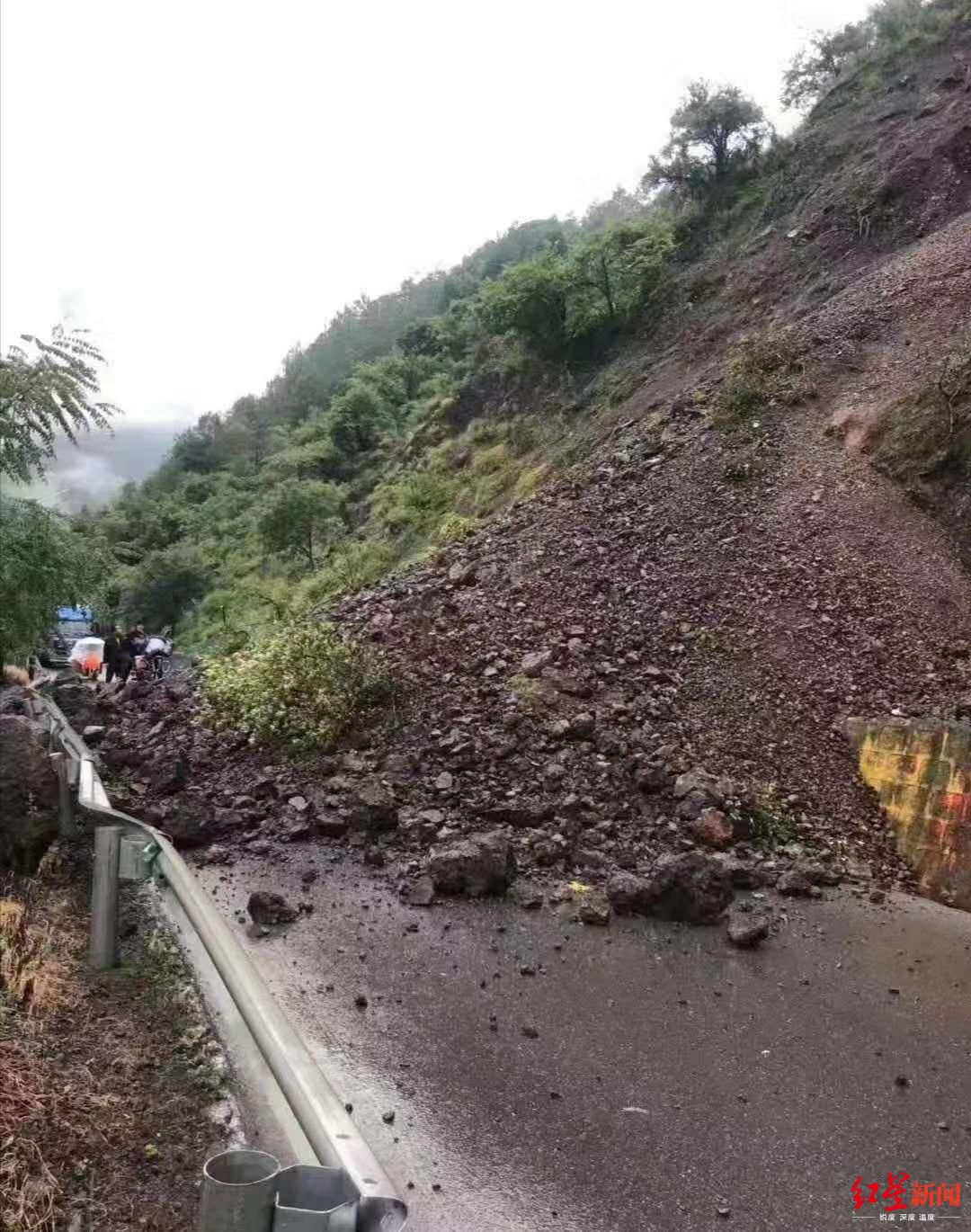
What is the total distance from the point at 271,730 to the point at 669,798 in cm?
387

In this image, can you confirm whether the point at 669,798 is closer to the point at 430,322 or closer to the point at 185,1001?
the point at 185,1001

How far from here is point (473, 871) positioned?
5.71m

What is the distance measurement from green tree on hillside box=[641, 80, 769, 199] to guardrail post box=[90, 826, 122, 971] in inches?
800

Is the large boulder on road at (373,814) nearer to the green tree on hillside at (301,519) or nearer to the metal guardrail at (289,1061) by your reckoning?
the metal guardrail at (289,1061)

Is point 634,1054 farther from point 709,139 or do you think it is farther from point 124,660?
point 709,139

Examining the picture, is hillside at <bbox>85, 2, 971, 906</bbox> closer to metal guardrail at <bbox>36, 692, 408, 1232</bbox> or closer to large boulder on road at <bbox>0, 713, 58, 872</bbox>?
large boulder on road at <bbox>0, 713, 58, 872</bbox>

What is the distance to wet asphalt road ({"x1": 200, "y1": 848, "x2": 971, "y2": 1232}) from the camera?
325 centimetres

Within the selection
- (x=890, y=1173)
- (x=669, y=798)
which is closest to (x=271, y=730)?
(x=669, y=798)

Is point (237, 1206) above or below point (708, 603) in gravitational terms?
below

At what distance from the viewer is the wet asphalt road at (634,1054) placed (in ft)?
10.7

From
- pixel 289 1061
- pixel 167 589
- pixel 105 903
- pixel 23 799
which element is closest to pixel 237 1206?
pixel 289 1061

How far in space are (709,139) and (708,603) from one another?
608 inches

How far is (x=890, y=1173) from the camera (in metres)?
3.37

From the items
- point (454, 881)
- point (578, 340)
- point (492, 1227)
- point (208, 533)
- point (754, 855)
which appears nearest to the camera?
point (492, 1227)
